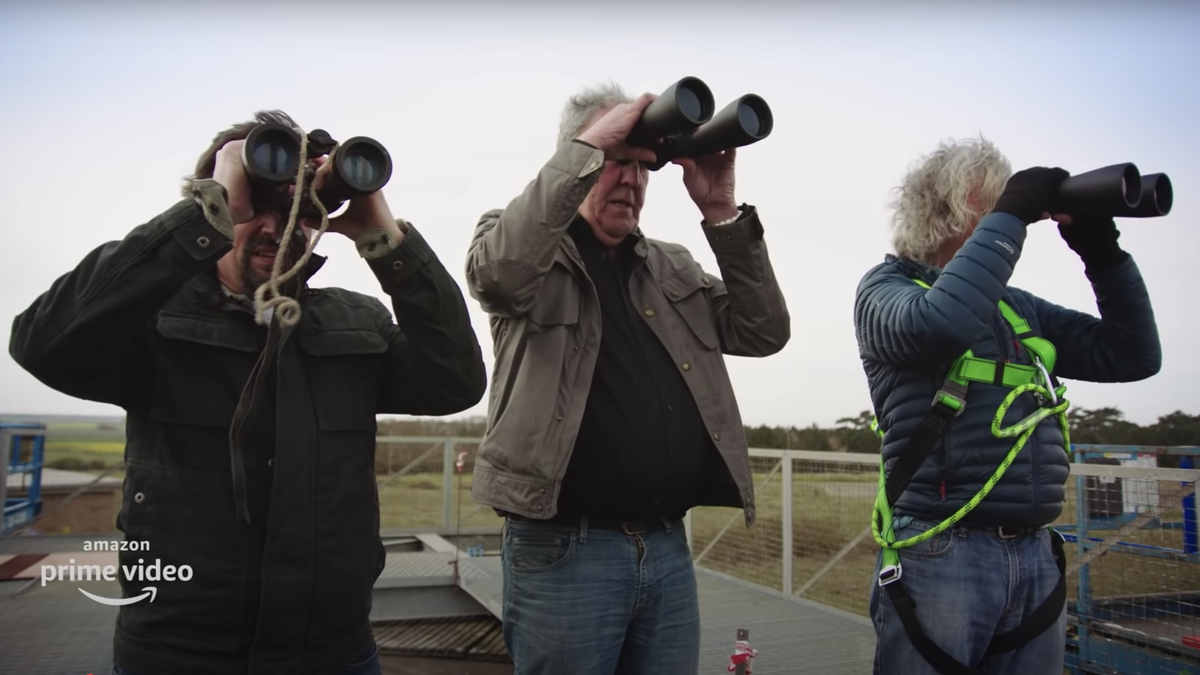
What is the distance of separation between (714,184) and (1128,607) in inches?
120

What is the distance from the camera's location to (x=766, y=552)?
5539 millimetres

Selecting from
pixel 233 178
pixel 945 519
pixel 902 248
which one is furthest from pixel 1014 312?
pixel 233 178

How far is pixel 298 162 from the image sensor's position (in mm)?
1382

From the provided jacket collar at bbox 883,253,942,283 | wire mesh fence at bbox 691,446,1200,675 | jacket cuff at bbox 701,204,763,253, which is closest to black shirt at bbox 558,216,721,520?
jacket cuff at bbox 701,204,763,253

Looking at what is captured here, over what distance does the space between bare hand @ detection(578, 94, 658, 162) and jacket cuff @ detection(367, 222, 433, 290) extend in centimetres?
38

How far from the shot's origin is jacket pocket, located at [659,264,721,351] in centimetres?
172

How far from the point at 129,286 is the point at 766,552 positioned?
498 cm

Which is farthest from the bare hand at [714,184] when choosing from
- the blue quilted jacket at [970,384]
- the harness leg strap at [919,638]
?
the harness leg strap at [919,638]

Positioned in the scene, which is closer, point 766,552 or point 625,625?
point 625,625

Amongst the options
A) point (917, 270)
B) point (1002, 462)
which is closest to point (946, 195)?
point (917, 270)

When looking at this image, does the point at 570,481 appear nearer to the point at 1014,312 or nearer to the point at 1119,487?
the point at 1014,312

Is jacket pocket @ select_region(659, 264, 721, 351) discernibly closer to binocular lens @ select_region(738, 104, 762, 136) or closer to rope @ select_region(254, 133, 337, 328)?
binocular lens @ select_region(738, 104, 762, 136)

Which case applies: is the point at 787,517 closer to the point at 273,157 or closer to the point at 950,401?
the point at 950,401

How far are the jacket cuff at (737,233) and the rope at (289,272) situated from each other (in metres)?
0.81
